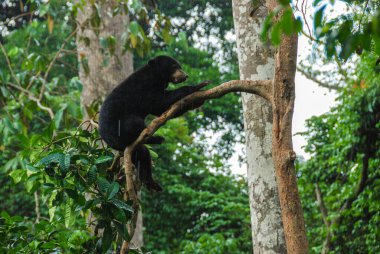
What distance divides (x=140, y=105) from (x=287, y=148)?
2.02 m

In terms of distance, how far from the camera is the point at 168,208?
12.4 metres

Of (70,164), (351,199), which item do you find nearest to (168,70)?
(70,164)

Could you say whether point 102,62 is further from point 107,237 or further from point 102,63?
point 107,237

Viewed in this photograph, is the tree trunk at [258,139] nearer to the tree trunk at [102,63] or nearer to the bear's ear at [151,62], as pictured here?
the bear's ear at [151,62]

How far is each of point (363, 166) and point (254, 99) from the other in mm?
3511

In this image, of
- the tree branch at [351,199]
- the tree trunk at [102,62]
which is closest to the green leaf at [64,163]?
the tree trunk at [102,62]

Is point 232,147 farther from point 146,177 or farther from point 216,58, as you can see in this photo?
point 146,177

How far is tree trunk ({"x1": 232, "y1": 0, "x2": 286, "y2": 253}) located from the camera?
365cm

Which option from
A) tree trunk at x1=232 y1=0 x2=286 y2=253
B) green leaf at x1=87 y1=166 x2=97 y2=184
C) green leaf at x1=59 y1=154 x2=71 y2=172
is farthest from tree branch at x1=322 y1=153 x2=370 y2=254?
green leaf at x1=59 y1=154 x2=71 y2=172

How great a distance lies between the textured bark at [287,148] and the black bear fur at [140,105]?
1.05m

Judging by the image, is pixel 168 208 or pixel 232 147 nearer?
pixel 168 208

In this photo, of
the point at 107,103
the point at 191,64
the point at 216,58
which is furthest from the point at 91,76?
the point at 216,58

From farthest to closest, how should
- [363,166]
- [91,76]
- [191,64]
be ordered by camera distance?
[191,64], [91,76], [363,166]

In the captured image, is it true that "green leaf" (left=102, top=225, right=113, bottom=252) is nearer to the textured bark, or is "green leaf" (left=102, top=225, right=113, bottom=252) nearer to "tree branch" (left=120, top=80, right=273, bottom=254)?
"tree branch" (left=120, top=80, right=273, bottom=254)
